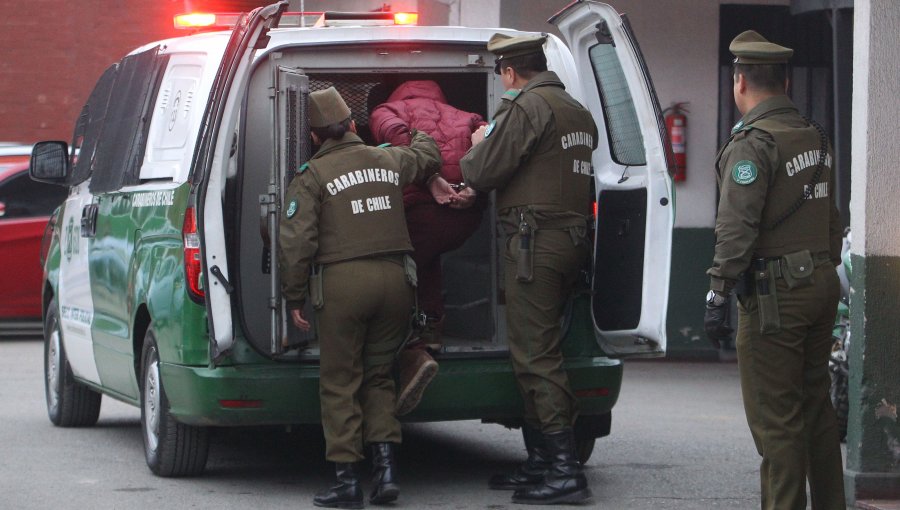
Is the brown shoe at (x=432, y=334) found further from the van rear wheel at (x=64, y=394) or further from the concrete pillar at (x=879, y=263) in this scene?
the van rear wheel at (x=64, y=394)

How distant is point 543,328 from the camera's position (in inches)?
264

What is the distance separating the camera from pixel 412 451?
27.7 feet

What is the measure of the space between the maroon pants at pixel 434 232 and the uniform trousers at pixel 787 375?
1.77 metres

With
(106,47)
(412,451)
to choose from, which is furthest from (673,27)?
(106,47)

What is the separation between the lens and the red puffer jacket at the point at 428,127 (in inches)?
279

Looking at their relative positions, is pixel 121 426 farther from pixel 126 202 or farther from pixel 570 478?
pixel 570 478

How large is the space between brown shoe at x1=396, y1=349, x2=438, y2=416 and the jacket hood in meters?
1.26

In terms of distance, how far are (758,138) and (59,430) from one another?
16.6ft

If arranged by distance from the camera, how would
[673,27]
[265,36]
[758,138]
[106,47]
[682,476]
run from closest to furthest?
[758,138] < [265,36] < [682,476] < [673,27] < [106,47]

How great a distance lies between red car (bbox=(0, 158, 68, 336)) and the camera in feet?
47.3

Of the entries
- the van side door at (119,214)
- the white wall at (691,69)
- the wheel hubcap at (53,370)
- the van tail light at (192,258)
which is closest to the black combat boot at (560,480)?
the van tail light at (192,258)

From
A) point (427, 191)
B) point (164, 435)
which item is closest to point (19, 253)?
point (164, 435)

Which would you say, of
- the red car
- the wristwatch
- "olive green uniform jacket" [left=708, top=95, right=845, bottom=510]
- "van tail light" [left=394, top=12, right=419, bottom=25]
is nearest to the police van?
"van tail light" [left=394, top=12, right=419, bottom=25]

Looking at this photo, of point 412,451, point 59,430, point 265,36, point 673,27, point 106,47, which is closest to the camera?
point 265,36
